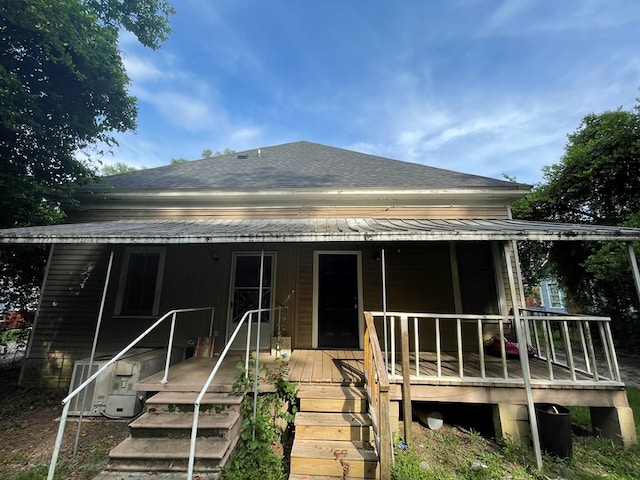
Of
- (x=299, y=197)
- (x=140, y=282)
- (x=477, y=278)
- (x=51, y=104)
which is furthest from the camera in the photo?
(x=299, y=197)

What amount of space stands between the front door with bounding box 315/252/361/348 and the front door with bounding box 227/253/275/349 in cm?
109

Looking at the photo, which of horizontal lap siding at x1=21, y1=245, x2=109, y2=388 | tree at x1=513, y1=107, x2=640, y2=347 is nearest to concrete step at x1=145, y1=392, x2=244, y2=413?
horizontal lap siding at x1=21, y1=245, x2=109, y2=388

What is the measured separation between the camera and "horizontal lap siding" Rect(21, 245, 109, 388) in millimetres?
5586

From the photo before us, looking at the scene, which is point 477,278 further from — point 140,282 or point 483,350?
point 140,282

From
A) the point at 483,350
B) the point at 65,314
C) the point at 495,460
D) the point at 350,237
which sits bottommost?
the point at 495,460

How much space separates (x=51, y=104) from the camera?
222 inches

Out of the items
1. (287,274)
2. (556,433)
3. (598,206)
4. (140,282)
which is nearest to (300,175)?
(287,274)

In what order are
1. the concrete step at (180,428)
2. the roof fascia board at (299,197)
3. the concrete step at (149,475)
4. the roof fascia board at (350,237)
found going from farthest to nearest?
the roof fascia board at (299,197)
the roof fascia board at (350,237)
the concrete step at (180,428)
the concrete step at (149,475)

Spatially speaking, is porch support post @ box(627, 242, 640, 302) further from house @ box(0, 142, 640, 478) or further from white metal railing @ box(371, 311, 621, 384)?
house @ box(0, 142, 640, 478)

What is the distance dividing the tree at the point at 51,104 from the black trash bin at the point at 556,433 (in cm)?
925

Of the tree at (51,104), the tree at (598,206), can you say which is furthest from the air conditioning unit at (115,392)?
the tree at (598,206)

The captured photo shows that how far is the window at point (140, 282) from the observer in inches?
233

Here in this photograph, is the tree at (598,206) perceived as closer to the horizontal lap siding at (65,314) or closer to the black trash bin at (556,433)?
the black trash bin at (556,433)

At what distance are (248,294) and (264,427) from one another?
3.15m
